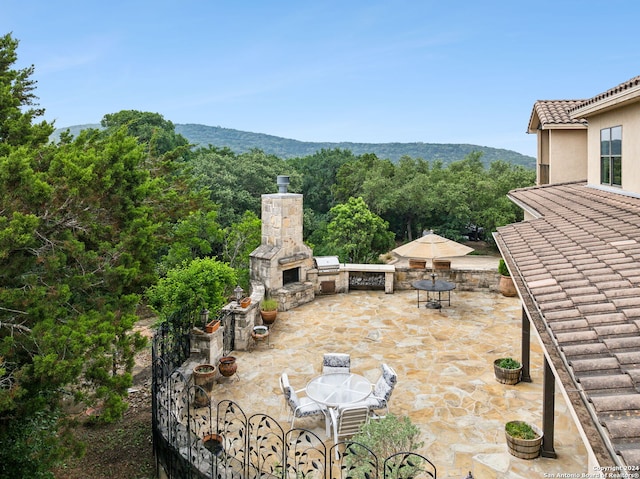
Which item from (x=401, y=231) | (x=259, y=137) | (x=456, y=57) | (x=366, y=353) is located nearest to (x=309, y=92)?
(x=259, y=137)

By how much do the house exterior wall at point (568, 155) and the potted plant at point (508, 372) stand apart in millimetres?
9085

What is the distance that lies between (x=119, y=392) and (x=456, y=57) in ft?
186

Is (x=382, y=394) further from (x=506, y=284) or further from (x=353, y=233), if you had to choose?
(x=353, y=233)

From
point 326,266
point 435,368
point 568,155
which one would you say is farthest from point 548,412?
point 568,155

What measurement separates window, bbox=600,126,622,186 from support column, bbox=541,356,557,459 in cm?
625

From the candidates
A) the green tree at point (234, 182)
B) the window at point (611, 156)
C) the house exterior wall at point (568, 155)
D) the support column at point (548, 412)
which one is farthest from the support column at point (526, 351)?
the green tree at point (234, 182)

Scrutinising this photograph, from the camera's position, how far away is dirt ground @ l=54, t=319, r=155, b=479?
719 centimetres

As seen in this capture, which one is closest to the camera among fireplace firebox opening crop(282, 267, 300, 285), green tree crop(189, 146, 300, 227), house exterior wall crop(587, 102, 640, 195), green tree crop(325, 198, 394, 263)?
house exterior wall crop(587, 102, 640, 195)

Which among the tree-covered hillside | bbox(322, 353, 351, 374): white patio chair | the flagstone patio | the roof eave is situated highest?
the tree-covered hillside

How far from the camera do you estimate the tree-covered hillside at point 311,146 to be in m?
88.8

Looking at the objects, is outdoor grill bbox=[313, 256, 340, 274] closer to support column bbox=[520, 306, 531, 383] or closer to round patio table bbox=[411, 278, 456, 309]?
round patio table bbox=[411, 278, 456, 309]

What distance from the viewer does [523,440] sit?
6461 mm

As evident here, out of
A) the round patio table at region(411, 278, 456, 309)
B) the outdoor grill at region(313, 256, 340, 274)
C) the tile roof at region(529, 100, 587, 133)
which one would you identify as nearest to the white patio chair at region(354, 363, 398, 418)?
the round patio table at region(411, 278, 456, 309)

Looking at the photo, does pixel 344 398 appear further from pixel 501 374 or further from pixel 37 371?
pixel 37 371
